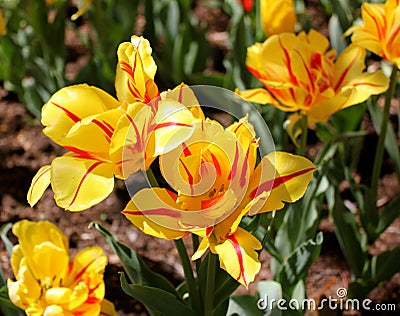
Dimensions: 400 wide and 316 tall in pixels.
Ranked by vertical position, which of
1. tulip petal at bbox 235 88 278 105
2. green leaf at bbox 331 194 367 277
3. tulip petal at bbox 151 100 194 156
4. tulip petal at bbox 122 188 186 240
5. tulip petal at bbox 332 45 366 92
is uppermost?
tulip petal at bbox 151 100 194 156

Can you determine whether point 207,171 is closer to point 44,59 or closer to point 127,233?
point 127,233

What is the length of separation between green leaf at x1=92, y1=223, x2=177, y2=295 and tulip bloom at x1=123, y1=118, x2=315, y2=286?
10.1 inches

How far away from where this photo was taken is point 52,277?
1377 millimetres

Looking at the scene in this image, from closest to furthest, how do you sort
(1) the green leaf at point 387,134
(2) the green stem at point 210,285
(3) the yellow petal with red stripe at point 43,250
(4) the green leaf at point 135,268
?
(2) the green stem at point 210,285, (4) the green leaf at point 135,268, (3) the yellow petal with red stripe at point 43,250, (1) the green leaf at point 387,134

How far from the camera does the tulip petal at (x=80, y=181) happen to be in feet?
3.28

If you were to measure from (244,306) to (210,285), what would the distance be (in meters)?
0.22

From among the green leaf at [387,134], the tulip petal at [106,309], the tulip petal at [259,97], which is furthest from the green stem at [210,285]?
the green leaf at [387,134]

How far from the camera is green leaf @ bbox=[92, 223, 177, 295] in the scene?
1267mm

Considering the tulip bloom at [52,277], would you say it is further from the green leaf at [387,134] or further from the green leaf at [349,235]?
the green leaf at [387,134]

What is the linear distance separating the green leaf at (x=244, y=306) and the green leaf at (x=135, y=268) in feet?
0.48

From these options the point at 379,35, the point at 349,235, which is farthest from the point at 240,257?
the point at 349,235

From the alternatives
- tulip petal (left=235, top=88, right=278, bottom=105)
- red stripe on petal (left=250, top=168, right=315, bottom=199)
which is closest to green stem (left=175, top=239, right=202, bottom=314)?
red stripe on petal (left=250, top=168, right=315, bottom=199)

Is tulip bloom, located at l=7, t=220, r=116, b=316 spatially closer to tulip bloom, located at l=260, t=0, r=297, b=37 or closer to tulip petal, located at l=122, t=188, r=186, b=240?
tulip petal, located at l=122, t=188, r=186, b=240

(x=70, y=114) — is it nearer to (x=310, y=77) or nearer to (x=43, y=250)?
(x=43, y=250)
